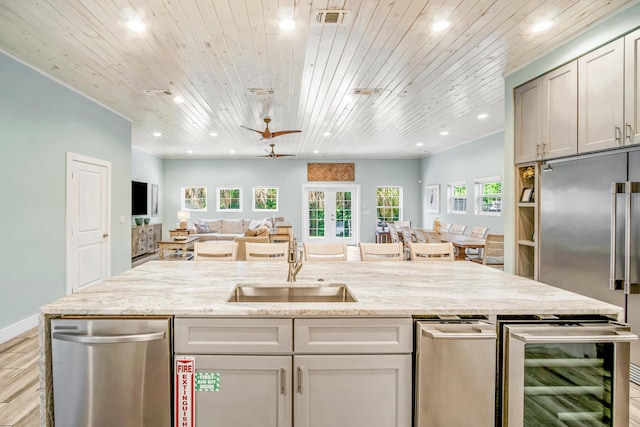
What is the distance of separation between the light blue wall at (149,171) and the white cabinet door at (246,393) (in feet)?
26.3

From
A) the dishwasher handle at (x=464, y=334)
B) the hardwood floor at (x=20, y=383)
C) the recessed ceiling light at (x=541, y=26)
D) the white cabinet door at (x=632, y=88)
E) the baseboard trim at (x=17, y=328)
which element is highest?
the recessed ceiling light at (x=541, y=26)

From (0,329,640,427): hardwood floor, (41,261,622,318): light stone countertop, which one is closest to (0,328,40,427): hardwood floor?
(0,329,640,427): hardwood floor

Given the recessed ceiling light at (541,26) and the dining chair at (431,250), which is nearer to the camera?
the recessed ceiling light at (541,26)

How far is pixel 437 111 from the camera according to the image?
5230 mm

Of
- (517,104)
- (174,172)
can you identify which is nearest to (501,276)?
(517,104)

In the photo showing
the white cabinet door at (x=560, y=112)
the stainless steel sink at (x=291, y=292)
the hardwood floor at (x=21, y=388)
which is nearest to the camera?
the stainless steel sink at (x=291, y=292)

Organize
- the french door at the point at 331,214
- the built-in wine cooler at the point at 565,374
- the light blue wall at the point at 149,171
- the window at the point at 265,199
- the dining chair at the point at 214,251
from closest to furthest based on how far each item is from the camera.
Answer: the built-in wine cooler at the point at 565,374, the dining chair at the point at 214,251, the light blue wall at the point at 149,171, the window at the point at 265,199, the french door at the point at 331,214

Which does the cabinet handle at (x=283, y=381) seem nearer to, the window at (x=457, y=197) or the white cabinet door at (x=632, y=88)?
the white cabinet door at (x=632, y=88)

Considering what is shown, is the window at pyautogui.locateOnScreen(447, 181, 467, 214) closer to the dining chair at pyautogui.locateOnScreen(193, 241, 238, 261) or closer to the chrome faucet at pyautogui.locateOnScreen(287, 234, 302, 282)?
the dining chair at pyautogui.locateOnScreen(193, 241, 238, 261)

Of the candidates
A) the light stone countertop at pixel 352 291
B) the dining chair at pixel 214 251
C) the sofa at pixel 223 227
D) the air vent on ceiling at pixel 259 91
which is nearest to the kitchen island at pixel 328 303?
the light stone countertop at pixel 352 291

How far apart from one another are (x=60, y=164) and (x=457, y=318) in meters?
4.59

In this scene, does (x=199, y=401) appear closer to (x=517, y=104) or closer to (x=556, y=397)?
(x=556, y=397)

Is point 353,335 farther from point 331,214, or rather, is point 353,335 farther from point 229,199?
point 229,199

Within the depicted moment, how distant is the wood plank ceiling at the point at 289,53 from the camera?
96.7 inches
